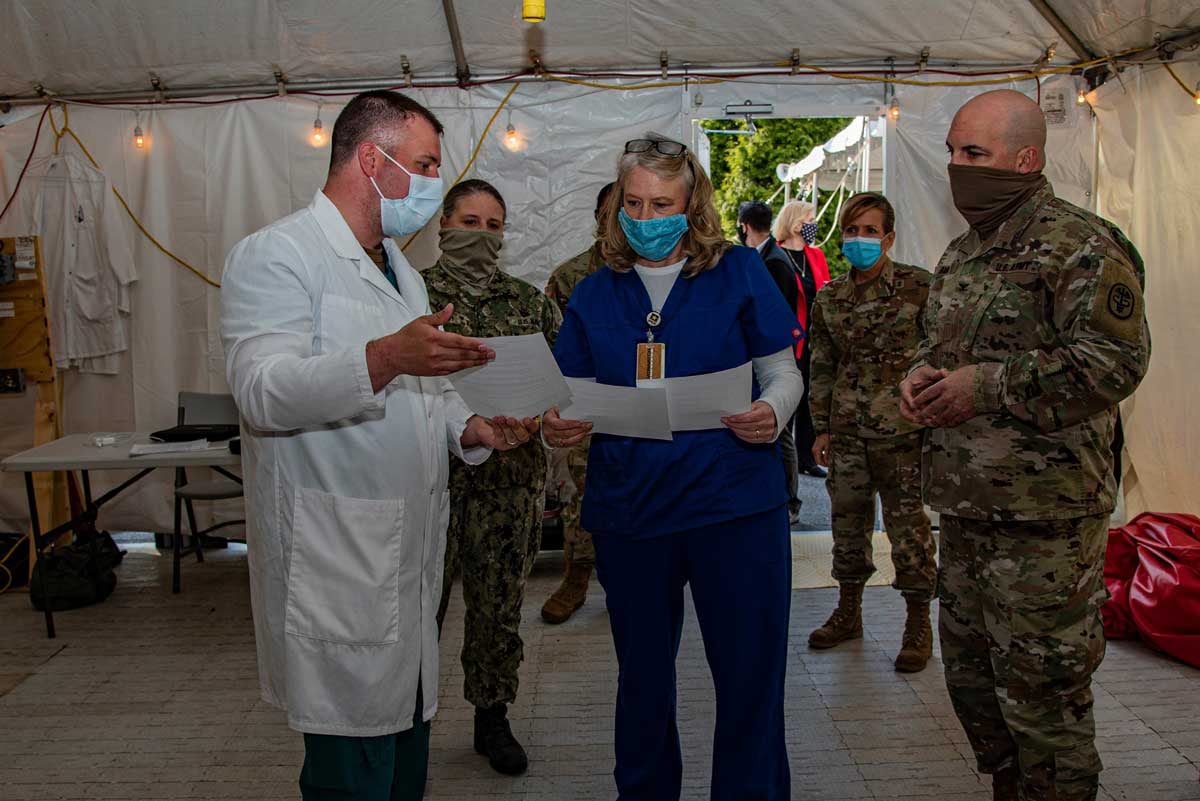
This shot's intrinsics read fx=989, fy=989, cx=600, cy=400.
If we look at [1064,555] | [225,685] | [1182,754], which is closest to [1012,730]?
[1064,555]

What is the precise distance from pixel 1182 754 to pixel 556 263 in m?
3.54

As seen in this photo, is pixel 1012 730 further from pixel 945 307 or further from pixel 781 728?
pixel 945 307

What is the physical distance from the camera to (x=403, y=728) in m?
1.85

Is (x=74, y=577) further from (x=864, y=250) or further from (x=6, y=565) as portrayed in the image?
(x=864, y=250)

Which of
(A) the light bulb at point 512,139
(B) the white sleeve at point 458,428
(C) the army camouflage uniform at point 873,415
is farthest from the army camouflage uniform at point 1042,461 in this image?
(A) the light bulb at point 512,139

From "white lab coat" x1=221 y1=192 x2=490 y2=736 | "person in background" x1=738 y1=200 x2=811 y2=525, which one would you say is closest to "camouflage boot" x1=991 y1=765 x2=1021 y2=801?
"white lab coat" x1=221 y1=192 x2=490 y2=736

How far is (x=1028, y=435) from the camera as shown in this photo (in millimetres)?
2203

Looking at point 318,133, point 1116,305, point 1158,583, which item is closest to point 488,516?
point 1116,305

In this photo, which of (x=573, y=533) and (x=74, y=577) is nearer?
(x=573, y=533)

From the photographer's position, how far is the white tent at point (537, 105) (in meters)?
4.69

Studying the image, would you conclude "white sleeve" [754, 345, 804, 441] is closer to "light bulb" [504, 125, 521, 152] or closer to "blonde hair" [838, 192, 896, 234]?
"blonde hair" [838, 192, 896, 234]

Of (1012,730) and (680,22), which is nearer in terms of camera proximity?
(1012,730)

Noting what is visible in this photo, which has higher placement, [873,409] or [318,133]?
[318,133]

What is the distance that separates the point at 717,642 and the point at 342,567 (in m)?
0.89
